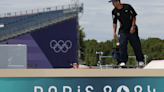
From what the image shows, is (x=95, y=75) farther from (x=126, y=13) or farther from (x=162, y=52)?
(x=162, y=52)

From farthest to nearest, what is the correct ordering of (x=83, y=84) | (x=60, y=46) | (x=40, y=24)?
1. (x=40, y=24)
2. (x=60, y=46)
3. (x=83, y=84)

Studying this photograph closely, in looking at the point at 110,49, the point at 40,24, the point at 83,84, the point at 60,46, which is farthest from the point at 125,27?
the point at 110,49

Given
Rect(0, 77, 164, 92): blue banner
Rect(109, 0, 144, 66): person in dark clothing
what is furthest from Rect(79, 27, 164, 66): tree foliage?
Rect(0, 77, 164, 92): blue banner

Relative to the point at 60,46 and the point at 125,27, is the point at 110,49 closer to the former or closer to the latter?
the point at 60,46

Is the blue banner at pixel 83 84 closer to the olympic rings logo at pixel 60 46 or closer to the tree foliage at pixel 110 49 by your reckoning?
the olympic rings logo at pixel 60 46

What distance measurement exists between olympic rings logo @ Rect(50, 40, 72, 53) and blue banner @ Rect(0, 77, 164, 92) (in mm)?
27707

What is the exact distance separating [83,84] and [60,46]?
91.3 feet

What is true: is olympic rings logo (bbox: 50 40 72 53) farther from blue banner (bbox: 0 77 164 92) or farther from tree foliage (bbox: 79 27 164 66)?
blue banner (bbox: 0 77 164 92)

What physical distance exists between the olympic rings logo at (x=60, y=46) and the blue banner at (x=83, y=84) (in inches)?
1091

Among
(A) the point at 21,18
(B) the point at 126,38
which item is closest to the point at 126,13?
(B) the point at 126,38

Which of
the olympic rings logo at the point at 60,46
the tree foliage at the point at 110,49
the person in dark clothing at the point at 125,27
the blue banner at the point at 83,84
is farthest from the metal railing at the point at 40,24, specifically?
the blue banner at the point at 83,84

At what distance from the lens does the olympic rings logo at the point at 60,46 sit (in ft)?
98.6

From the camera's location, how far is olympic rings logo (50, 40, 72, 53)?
3007 cm

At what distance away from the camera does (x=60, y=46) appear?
3011cm
